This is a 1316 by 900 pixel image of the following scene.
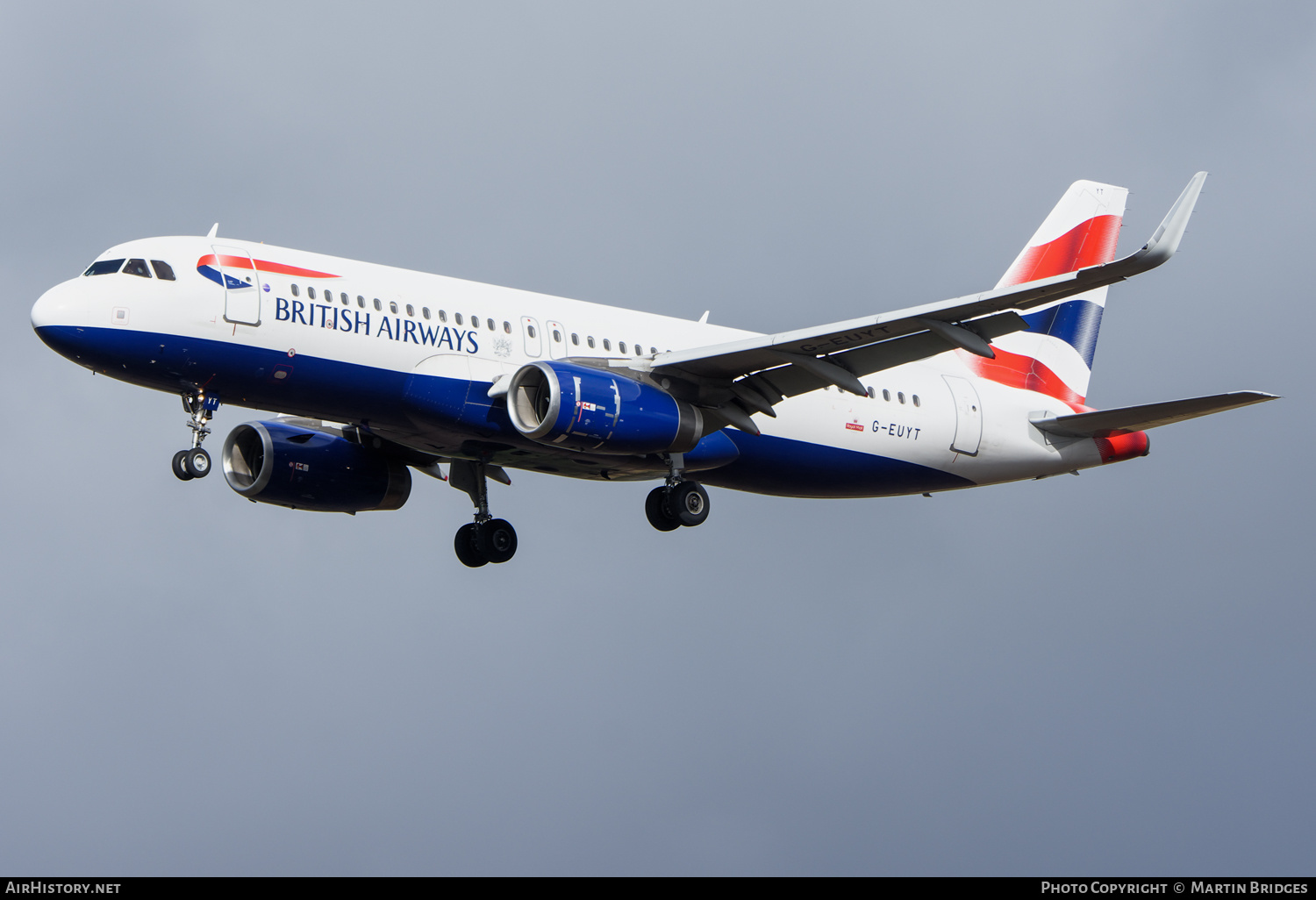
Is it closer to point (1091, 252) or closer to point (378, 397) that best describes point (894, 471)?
point (1091, 252)

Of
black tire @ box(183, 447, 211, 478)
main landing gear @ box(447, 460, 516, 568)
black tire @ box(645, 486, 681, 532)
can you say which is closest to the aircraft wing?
black tire @ box(645, 486, 681, 532)

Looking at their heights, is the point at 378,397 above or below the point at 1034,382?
below

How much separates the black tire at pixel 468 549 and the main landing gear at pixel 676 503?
4735 mm

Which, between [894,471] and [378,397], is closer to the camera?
[378,397]

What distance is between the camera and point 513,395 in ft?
103

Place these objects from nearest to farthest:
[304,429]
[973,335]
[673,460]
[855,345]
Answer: [973,335] < [855,345] < [673,460] < [304,429]

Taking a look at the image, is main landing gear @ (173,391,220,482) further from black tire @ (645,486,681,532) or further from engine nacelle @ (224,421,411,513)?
black tire @ (645,486,681,532)

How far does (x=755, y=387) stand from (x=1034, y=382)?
9.78 meters

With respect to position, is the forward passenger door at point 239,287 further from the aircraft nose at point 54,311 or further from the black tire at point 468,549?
the black tire at point 468,549

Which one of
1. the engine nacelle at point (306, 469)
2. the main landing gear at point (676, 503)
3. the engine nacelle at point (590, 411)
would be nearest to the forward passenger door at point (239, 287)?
the engine nacelle at point (590, 411)

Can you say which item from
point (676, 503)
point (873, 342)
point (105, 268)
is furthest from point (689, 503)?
point (105, 268)

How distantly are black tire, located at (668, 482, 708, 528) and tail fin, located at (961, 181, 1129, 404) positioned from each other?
8.76 meters
